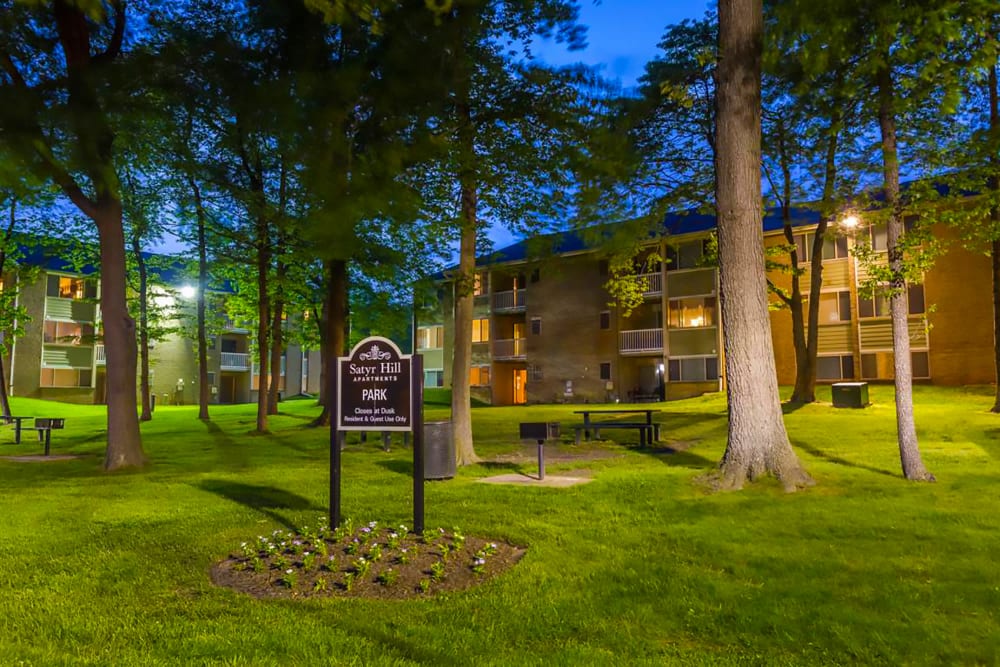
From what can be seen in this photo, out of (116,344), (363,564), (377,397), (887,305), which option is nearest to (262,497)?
(377,397)

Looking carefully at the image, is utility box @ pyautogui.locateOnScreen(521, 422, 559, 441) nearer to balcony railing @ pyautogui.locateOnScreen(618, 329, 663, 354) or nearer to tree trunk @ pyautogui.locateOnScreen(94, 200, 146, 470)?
tree trunk @ pyautogui.locateOnScreen(94, 200, 146, 470)

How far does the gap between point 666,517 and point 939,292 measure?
29452 mm

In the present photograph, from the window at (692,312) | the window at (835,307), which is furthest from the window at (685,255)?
the window at (835,307)

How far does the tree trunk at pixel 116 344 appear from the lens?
1428cm

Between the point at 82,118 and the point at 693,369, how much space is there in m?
32.2

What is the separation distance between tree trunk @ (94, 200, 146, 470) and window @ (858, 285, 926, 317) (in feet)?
98.1

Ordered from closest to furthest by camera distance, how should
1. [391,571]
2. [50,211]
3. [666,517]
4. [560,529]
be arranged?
[391,571] → [560,529] → [666,517] → [50,211]

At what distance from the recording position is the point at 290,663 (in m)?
4.29

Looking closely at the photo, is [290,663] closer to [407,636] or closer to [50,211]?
[407,636]

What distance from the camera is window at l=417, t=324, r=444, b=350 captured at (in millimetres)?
54938

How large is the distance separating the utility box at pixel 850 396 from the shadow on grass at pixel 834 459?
9844mm

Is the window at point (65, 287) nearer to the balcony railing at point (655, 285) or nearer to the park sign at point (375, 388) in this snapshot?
the balcony railing at point (655, 285)

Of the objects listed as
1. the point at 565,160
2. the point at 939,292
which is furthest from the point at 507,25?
the point at 939,292

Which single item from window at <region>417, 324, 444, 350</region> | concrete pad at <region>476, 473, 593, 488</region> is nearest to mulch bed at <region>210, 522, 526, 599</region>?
concrete pad at <region>476, 473, 593, 488</region>
